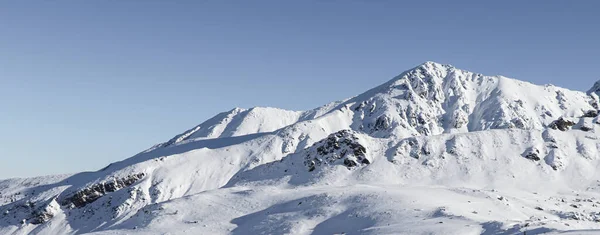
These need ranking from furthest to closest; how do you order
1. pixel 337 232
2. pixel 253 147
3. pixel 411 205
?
pixel 253 147, pixel 411 205, pixel 337 232

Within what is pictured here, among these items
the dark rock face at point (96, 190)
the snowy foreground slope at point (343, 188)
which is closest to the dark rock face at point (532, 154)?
the snowy foreground slope at point (343, 188)

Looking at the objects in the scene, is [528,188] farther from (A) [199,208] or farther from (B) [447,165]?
(A) [199,208]

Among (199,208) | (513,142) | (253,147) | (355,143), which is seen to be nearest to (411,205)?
(199,208)

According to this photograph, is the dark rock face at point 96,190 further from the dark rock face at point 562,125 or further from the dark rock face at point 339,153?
the dark rock face at point 562,125

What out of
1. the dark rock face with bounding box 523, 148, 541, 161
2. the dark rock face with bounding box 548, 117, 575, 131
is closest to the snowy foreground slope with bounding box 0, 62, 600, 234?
the dark rock face with bounding box 523, 148, 541, 161

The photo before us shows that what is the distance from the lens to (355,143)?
12650 cm

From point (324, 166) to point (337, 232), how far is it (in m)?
46.3

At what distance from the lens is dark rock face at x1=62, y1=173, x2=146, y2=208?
142125mm

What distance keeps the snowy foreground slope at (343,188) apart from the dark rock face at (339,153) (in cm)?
26

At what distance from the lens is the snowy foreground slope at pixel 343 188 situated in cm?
7904

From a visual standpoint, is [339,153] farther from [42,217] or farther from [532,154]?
[42,217]

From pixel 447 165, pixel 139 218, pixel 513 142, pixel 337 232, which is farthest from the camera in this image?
pixel 513 142

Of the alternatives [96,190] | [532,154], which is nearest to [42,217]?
[96,190]

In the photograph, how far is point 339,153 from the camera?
412 feet
